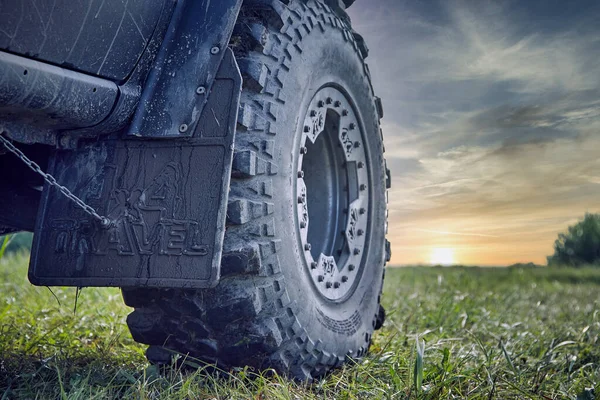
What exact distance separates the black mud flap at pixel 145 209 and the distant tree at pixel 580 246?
6.14 metres

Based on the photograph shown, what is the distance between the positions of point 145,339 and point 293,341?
1.44ft

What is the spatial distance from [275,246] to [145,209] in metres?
0.35

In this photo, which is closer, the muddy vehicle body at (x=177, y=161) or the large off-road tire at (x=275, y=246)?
the muddy vehicle body at (x=177, y=161)

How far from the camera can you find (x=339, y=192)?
2342 mm

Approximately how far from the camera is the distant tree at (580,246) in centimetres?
688

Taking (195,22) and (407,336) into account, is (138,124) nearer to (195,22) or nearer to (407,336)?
(195,22)

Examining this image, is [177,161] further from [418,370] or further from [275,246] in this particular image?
[418,370]

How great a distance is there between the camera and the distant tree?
6879 mm

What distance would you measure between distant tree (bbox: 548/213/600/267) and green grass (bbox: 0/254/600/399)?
3.09 meters

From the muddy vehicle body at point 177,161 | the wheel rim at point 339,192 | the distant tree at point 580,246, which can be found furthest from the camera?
the distant tree at point 580,246

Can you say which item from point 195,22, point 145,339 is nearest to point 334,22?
point 195,22

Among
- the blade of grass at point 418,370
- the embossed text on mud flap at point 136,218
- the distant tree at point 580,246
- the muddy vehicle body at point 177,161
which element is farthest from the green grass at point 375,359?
the distant tree at point 580,246

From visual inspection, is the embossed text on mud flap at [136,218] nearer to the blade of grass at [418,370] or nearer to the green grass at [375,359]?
the green grass at [375,359]

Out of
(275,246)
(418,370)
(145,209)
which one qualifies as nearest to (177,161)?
(145,209)
